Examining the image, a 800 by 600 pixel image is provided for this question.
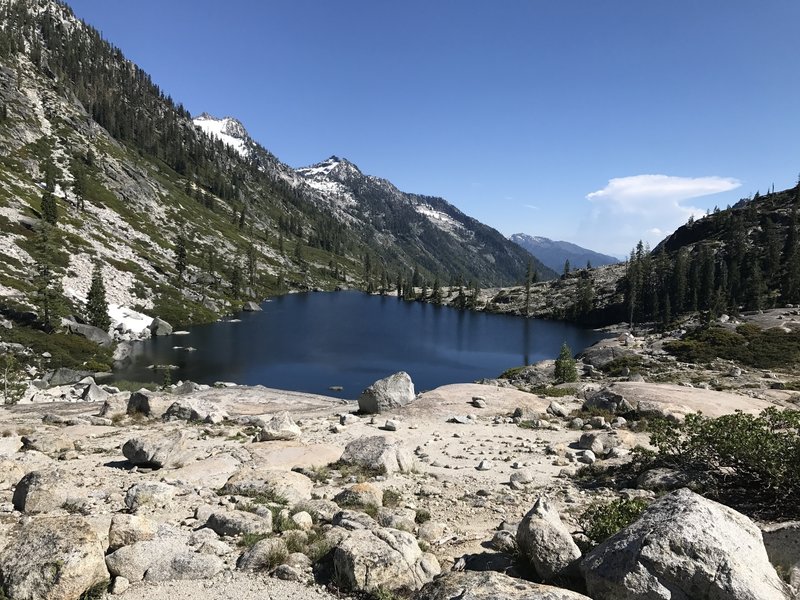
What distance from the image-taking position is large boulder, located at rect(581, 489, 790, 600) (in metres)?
7.75

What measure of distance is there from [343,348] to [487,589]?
103 metres

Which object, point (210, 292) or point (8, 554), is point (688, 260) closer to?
point (210, 292)

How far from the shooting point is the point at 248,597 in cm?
1011

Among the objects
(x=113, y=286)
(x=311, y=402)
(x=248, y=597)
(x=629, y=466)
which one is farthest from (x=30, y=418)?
(x=113, y=286)

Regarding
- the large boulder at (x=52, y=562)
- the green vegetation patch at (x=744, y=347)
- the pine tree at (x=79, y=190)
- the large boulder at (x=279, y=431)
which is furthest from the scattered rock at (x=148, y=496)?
the pine tree at (x=79, y=190)

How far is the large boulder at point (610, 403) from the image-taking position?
111 ft

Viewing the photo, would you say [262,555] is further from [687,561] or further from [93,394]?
[93,394]

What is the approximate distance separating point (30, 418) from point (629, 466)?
3906 cm

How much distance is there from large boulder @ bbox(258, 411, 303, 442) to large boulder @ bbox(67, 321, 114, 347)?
75423 mm

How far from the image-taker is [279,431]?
26.5 m

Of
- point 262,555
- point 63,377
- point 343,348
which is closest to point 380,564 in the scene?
point 262,555

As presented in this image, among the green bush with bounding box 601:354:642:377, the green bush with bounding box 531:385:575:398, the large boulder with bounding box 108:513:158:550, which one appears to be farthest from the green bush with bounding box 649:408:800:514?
the green bush with bounding box 601:354:642:377

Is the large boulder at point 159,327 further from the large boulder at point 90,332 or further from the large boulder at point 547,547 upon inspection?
the large boulder at point 547,547

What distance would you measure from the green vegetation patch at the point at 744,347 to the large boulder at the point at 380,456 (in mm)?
65023
